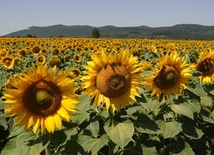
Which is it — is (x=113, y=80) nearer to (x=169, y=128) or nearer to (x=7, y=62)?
Result: (x=169, y=128)

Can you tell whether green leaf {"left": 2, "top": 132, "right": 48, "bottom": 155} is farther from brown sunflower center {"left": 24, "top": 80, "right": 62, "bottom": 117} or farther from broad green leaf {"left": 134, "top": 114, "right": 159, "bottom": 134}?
broad green leaf {"left": 134, "top": 114, "right": 159, "bottom": 134}

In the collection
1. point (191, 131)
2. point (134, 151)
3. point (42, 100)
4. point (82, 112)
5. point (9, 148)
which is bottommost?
point (191, 131)

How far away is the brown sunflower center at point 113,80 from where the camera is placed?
9.55 ft

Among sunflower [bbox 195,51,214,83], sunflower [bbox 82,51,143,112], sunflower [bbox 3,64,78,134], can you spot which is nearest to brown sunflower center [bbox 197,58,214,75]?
sunflower [bbox 195,51,214,83]

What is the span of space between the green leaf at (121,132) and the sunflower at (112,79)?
144 mm

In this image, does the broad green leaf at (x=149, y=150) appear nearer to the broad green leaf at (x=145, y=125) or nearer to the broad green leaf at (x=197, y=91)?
the broad green leaf at (x=145, y=125)

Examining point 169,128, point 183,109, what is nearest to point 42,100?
point 169,128

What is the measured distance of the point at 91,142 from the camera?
122 inches

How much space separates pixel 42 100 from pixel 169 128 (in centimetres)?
144

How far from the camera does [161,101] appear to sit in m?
3.72

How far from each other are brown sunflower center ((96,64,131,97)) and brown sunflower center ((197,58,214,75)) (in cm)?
182

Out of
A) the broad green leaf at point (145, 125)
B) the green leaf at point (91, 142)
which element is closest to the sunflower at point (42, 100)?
the green leaf at point (91, 142)

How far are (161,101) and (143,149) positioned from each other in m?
0.65

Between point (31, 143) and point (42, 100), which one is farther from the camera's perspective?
point (31, 143)
